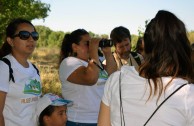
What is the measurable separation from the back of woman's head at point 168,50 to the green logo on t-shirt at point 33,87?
124 cm

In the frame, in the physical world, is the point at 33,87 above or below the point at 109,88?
below

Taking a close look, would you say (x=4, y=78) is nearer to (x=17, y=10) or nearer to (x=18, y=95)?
(x=18, y=95)

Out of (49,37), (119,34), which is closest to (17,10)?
(119,34)

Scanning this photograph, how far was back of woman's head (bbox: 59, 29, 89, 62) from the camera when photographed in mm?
3428

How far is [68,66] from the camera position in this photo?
3.21 metres

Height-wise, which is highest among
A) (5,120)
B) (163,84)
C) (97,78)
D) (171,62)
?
(171,62)

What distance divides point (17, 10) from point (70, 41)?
11.6 m

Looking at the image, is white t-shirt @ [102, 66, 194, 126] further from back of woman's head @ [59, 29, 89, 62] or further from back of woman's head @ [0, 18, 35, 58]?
back of woman's head @ [59, 29, 89, 62]

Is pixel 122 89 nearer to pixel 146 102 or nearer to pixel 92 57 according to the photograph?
pixel 146 102

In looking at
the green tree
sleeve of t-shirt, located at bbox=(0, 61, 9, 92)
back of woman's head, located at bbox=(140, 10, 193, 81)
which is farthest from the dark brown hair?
the green tree

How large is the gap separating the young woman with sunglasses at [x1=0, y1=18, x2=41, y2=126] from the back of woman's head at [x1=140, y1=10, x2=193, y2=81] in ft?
4.03

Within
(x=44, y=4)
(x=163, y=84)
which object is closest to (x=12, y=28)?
(x=163, y=84)

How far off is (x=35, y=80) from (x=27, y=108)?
25cm

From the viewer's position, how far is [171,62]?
5.62 feet
